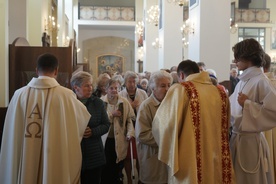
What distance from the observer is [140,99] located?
5.80m

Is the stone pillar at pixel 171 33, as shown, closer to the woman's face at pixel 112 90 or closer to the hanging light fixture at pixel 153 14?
the hanging light fixture at pixel 153 14

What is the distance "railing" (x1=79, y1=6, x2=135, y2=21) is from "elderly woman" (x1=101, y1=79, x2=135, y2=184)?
23.3 meters

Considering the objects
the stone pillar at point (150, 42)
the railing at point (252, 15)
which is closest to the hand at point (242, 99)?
the stone pillar at point (150, 42)

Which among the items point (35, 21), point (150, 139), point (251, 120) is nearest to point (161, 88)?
point (150, 139)

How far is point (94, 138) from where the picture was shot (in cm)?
391

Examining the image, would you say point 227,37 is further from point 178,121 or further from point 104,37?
point 104,37

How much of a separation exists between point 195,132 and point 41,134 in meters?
1.47

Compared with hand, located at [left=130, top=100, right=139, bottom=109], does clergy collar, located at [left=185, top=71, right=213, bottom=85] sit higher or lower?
higher

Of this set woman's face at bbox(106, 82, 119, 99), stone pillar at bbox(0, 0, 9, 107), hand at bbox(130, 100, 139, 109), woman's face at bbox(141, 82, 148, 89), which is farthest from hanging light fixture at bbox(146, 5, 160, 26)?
woman's face at bbox(106, 82, 119, 99)

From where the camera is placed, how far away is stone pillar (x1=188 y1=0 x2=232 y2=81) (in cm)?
1106

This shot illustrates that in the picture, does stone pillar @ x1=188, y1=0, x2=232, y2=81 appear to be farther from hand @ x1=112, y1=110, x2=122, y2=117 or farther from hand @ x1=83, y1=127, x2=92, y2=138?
hand @ x1=83, y1=127, x2=92, y2=138

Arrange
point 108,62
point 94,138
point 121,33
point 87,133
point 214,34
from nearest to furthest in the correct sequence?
point 87,133 → point 94,138 → point 214,34 → point 121,33 → point 108,62

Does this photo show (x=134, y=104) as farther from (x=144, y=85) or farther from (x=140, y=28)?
(x=140, y=28)

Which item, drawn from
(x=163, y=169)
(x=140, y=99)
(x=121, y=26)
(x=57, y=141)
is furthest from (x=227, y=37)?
(x=121, y=26)
